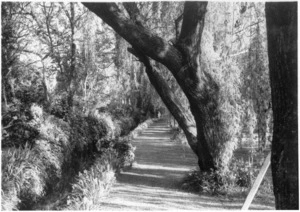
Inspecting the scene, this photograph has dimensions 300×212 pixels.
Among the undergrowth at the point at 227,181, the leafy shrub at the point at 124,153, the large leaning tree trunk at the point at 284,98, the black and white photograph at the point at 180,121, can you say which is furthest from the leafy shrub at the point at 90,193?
the large leaning tree trunk at the point at 284,98

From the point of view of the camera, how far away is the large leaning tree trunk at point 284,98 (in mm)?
3129

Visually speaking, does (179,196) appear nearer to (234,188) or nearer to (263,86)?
(234,188)

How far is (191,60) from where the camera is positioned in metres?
6.35

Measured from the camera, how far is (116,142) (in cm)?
1106

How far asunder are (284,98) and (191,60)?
10.7ft

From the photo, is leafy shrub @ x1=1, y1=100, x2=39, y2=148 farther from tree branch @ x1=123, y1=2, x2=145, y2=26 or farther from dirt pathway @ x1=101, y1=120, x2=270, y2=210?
tree branch @ x1=123, y1=2, x2=145, y2=26

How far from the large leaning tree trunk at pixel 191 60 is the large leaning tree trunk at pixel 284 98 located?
301 centimetres

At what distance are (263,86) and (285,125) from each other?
216 inches

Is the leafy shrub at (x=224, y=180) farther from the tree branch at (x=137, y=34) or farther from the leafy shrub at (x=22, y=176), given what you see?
the leafy shrub at (x=22, y=176)

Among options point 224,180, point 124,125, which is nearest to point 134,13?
point 224,180

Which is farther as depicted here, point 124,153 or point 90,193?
point 124,153

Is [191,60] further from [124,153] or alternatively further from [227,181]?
[124,153]

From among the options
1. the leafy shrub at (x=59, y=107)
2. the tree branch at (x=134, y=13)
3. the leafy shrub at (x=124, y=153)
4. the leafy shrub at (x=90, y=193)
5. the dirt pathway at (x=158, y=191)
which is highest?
the tree branch at (x=134, y=13)

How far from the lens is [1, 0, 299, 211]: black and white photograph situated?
327cm
